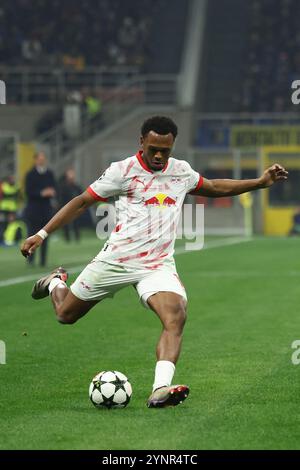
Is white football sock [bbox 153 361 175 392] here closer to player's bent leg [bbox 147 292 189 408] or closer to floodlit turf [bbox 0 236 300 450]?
player's bent leg [bbox 147 292 189 408]

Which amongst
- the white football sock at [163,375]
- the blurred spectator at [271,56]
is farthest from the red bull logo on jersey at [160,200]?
the blurred spectator at [271,56]

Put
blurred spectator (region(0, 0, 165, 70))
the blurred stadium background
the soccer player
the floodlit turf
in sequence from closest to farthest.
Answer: the floodlit turf < the soccer player < the blurred stadium background < blurred spectator (region(0, 0, 165, 70))

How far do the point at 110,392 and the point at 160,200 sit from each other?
1.54 metres

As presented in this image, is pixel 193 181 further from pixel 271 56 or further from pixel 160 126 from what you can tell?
pixel 271 56

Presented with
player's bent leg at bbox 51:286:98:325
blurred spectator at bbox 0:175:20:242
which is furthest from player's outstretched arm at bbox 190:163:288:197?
blurred spectator at bbox 0:175:20:242

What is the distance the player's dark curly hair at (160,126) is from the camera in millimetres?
9102

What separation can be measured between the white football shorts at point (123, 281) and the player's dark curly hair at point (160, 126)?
104 centimetres

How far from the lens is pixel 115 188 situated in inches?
370

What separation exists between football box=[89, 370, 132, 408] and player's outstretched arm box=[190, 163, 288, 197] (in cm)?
172

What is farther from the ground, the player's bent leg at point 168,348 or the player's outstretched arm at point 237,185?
the player's outstretched arm at point 237,185

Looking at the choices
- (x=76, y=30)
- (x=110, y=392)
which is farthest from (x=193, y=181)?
(x=76, y=30)

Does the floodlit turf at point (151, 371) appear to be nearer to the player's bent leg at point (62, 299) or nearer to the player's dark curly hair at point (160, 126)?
the player's bent leg at point (62, 299)

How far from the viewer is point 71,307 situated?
32.2ft

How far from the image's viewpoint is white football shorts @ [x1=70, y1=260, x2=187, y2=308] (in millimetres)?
9328
